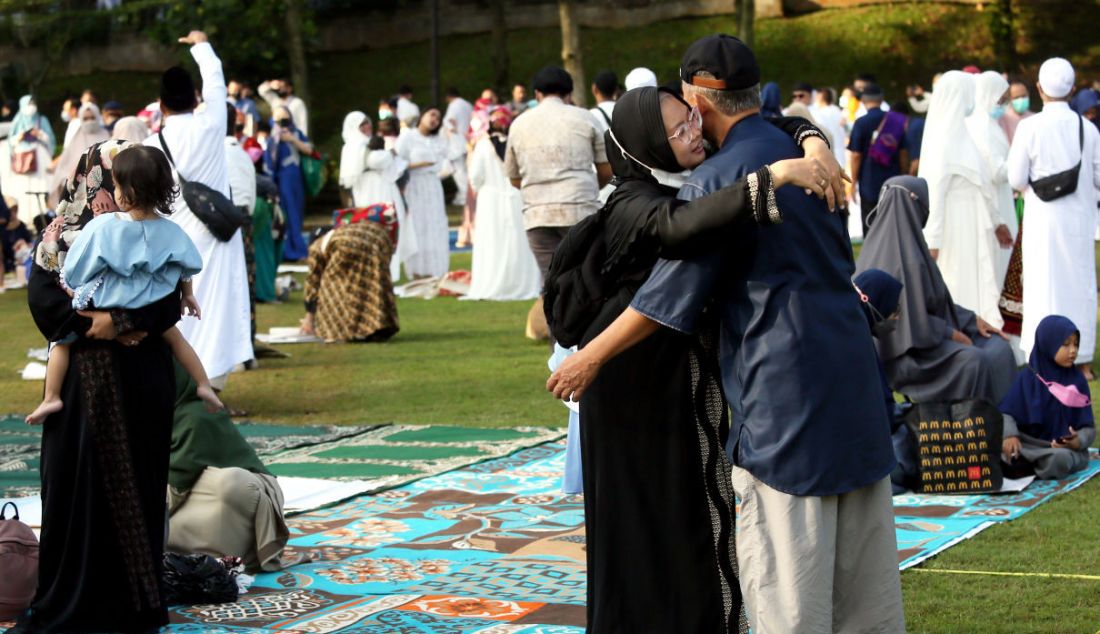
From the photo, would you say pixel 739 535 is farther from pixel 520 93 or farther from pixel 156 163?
pixel 520 93

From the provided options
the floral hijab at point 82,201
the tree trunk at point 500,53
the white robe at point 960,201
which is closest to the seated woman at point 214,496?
the floral hijab at point 82,201

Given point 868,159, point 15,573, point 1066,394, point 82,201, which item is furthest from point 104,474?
point 868,159

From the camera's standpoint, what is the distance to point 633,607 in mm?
4465

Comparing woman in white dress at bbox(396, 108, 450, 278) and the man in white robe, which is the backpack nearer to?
the man in white robe

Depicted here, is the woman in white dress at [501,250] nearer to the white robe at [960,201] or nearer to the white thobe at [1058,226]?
the white robe at [960,201]

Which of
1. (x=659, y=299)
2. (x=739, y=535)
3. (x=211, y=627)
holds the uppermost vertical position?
(x=659, y=299)

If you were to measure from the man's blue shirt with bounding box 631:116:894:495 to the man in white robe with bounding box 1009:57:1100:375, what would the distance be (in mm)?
6487

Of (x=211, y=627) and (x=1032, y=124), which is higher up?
(x=1032, y=124)

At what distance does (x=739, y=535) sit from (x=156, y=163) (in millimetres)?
2546

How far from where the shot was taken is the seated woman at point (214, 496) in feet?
20.2

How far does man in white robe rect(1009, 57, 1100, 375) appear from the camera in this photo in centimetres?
998

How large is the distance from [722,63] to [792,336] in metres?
0.69

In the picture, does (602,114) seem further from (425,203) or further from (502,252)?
(425,203)

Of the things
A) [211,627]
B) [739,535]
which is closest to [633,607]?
[739,535]
